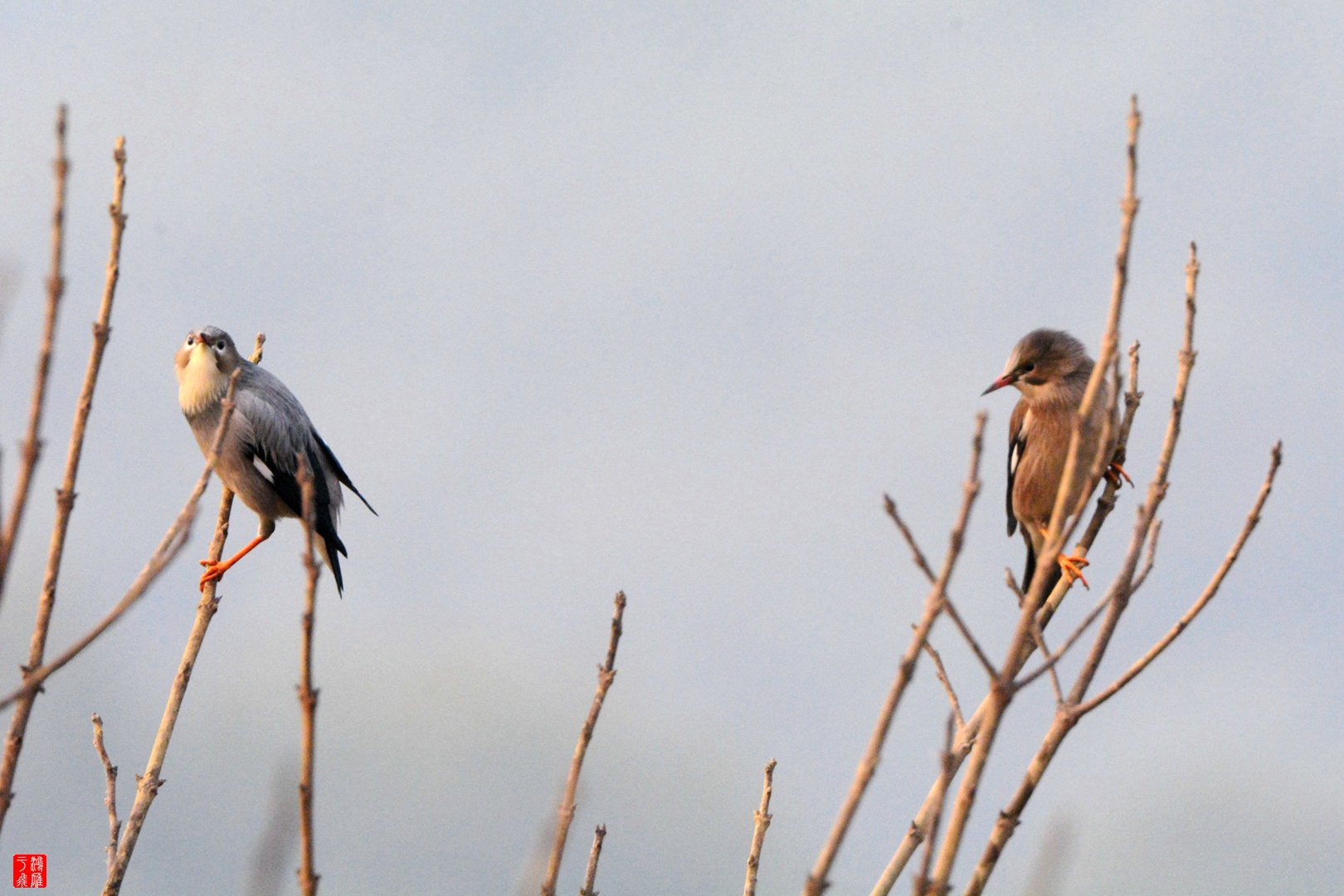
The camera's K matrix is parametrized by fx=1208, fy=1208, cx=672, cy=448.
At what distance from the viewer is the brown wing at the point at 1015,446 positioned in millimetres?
8188

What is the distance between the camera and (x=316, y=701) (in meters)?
2.44

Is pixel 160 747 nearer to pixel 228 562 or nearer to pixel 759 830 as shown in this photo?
pixel 759 830

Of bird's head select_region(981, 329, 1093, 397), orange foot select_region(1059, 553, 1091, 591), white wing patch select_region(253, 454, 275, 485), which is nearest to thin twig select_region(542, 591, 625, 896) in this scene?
orange foot select_region(1059, 553, 1091, 591)

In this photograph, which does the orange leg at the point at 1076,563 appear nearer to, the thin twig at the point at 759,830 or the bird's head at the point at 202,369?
the thin twig at the point at 759,830

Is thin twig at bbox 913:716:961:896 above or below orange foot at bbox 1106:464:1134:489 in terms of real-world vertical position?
below

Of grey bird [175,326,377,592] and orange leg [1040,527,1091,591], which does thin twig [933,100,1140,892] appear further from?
grey bird [175,326,377,592]

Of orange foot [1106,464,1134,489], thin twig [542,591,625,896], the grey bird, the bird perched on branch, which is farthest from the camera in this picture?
the grey bird

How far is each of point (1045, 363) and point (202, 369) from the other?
19.7 feet

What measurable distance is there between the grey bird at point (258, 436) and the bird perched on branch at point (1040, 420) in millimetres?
4728

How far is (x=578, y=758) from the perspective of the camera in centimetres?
302

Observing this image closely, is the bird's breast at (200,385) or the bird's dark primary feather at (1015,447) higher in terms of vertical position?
the bird's breast at (200,385)

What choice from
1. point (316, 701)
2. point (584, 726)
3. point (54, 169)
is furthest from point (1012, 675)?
point (54, 169)

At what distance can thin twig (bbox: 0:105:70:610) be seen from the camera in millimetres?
2381

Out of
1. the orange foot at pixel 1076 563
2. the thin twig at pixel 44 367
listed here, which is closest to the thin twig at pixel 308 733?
the thin twig at pixel 44 367
